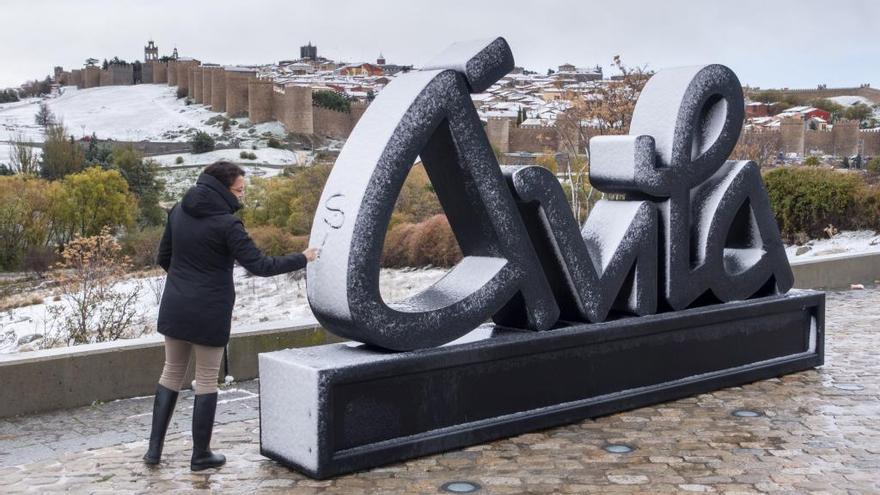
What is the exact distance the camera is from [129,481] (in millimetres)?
5434

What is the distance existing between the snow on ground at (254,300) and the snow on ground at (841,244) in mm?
7504

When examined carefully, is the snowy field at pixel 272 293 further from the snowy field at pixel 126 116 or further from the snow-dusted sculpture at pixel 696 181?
the snowy field at pixel 126 116

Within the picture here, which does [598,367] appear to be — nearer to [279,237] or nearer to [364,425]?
[364,425]

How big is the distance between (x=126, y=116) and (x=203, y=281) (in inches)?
4758

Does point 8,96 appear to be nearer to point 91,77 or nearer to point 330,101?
point 91,77

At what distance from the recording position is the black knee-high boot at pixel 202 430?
18.5 feet

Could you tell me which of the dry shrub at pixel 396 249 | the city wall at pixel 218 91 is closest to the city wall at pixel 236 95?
the city wall at pixel 218 91

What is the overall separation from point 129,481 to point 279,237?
882 inches

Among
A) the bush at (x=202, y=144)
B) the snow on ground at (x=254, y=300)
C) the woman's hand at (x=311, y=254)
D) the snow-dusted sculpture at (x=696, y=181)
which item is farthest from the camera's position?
the bush at (x=202, y=144)

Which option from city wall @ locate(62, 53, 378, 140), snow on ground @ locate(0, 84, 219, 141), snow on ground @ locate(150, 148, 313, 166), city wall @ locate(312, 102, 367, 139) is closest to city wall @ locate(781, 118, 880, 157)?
city wall @ locate(62, 53, 378, 140)

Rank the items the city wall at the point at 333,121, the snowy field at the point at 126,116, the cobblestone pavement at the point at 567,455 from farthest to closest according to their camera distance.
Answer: the snowy field at the point at 126,116 → the city wall at the point at 333,121 → the cobblestone pavement at the point at 567,455

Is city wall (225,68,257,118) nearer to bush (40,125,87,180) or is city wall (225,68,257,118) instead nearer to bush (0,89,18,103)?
bush (40,125,87,180)

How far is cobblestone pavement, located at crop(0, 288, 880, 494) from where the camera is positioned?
5387mm

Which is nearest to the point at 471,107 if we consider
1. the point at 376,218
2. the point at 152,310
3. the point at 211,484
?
the point at 376,218
